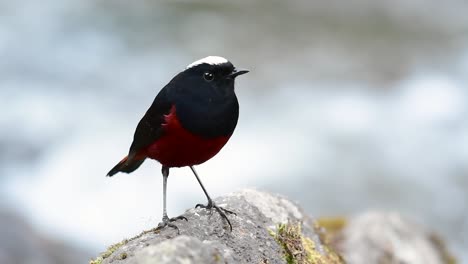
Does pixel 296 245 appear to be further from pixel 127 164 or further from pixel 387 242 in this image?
pixel 387 242

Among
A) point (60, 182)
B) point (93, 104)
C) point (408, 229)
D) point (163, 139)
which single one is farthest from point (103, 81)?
point (163, 139)

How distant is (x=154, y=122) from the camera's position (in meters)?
4.51

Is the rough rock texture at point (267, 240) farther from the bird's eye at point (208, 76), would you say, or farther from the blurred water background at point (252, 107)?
the blurred water background at point (252, 107)

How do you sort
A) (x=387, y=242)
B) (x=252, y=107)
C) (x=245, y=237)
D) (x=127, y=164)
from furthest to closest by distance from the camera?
(x=252, y=107) → (x=387, y=242) → (x=127, y=164) → (x=245, y=237)

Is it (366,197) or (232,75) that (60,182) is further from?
(232,75)

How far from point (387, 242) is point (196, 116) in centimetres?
289

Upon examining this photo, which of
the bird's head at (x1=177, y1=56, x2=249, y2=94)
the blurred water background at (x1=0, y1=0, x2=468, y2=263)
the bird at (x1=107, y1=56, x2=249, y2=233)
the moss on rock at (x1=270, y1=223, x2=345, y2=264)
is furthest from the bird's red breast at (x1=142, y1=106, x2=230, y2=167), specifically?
the blurred water background at (x1=0, y1=0, x2=468, y2=263)

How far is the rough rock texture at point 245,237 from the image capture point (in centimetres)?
339

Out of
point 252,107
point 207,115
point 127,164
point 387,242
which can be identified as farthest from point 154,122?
point 252,107

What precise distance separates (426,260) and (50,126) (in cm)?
969

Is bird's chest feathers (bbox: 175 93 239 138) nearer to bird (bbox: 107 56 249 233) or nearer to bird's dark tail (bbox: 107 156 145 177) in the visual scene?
bird (bbox: 107 56 249 233)

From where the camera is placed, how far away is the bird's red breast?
13.9ft

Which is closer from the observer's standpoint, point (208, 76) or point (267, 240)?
point (267, 240)

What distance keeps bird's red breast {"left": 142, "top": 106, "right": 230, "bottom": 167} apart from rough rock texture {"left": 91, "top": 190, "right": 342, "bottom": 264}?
0.36 metres
